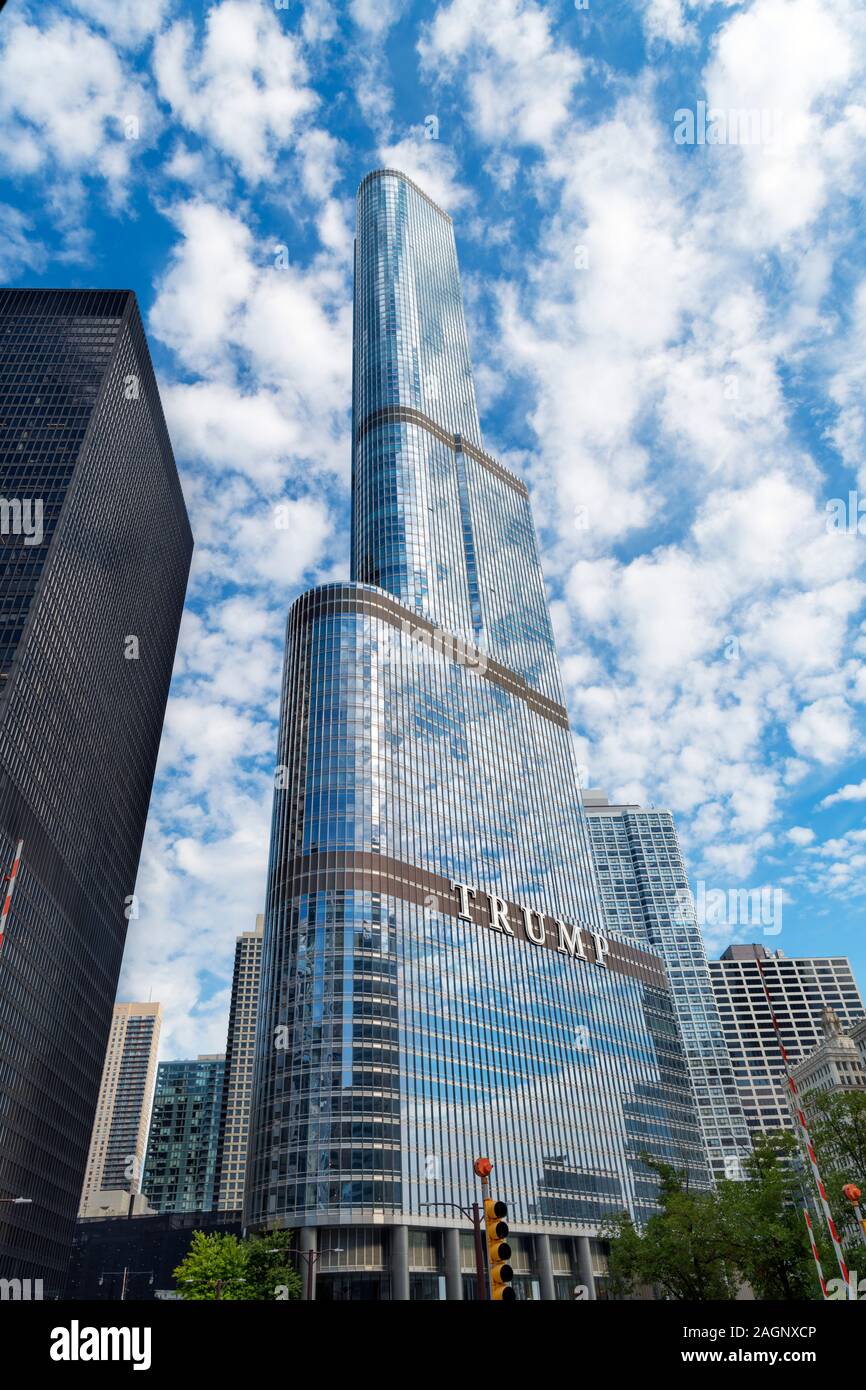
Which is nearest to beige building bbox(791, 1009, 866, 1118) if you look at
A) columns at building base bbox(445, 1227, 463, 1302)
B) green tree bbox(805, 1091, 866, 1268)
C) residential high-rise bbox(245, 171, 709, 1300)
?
residential high-rise bbox(245, 171, 709, 1300)

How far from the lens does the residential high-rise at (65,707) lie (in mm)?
120812

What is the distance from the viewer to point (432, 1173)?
93.6 meters

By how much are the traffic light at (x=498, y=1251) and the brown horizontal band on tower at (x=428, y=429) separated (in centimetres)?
16472

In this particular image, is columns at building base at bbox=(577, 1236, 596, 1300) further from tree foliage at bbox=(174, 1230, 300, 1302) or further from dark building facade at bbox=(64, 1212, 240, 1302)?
dark building facade at bbox=(64, 1212, 240, 1302)

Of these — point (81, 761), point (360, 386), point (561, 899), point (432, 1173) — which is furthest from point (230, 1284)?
point (360, 386)

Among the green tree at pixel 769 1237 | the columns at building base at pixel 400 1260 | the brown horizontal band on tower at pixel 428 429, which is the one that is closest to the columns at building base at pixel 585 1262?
the columns at building base at pixel 400 1260

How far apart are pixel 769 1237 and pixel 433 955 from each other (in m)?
53.8

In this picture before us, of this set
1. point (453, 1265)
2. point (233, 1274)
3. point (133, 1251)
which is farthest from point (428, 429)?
point (133, 1251)

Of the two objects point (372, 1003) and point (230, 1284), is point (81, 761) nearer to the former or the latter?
point (372, 1003)

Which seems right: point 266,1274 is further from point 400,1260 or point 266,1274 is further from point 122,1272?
point 122,1272

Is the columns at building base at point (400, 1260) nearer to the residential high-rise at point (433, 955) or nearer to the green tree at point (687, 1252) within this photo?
the residential high-rise at point (433, 955)

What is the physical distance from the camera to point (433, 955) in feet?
353
